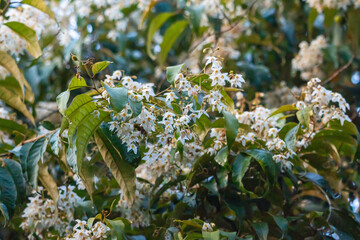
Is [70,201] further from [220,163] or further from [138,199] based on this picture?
[220,163]

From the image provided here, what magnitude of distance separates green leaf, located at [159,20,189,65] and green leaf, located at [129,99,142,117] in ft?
4.91

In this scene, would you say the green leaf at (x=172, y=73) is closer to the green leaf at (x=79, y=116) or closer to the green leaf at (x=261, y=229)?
the green leaf at (x=79, y=116)

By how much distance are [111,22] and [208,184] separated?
90.2 inches

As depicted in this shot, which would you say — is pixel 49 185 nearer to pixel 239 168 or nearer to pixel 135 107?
pixel 135 107

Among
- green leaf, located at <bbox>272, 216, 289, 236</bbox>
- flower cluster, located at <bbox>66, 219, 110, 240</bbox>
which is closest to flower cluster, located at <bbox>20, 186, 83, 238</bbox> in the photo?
flower cluster, located at <bbox>66, 219, 110, 240</bbox>

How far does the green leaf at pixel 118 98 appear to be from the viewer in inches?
47.5

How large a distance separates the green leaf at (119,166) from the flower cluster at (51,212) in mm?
303

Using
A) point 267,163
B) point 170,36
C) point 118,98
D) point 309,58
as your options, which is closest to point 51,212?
point 118,98

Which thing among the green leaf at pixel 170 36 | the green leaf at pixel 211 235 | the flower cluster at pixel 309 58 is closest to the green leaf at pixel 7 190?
the green leaf at pixel 211 235

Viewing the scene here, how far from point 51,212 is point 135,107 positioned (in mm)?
660

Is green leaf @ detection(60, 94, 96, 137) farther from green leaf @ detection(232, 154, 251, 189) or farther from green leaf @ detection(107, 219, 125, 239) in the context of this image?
green leaf @ detection(232, 154, 251, 189)

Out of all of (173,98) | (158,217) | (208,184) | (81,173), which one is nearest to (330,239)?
(208,184)

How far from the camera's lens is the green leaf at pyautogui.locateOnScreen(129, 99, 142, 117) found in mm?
1259

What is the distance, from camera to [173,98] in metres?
1.41
